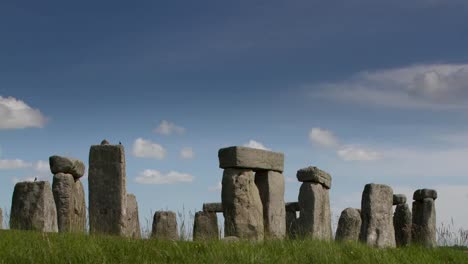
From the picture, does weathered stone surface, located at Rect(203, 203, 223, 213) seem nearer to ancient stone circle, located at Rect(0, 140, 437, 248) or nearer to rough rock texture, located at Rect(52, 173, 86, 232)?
ancient stone circle, located at Rect(0, 140, 437, 248)

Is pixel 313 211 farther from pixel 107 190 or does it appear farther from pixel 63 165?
pixel 63 165

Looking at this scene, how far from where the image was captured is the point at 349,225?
21.2 meters

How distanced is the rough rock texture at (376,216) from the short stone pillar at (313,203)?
1117mm

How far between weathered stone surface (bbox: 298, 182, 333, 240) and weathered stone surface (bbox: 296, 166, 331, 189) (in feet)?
0.43

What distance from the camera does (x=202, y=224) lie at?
23.0m

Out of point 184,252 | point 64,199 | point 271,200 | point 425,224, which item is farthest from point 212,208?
point 184,252

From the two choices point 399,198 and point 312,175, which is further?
point 399,198

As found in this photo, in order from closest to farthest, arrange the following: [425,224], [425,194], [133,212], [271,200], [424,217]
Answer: [271,200] < [133,212] < [425,224] < [424,217] < [425,194]

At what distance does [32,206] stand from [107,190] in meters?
1.81

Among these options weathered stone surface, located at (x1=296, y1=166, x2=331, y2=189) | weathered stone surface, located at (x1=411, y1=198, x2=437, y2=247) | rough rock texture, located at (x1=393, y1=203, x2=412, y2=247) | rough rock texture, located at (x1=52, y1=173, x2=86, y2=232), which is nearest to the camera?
rough rock texture, located at (x1=52, y1=173, x2=86, y2=232)

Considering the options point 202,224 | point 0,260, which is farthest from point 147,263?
point 202,224

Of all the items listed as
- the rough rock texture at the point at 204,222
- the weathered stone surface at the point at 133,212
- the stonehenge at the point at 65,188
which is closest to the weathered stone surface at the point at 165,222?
the rough rock texture at the point at 204,222

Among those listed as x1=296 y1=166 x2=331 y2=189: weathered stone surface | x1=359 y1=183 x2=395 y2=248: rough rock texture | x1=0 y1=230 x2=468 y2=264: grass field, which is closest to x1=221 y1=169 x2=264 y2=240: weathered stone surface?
x1=296 y1=166 x2=331 y2=189: weathered stone surface

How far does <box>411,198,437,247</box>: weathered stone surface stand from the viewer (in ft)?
78.9
